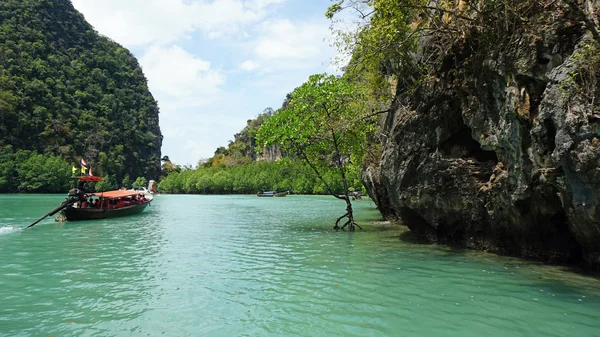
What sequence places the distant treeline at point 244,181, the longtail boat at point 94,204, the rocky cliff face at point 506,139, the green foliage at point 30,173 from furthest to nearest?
the distant treeline at point 244,181 < the green foliage at point 30,173 < the longtail boat at point 94,204 < the rocky cliff face at point 506,139

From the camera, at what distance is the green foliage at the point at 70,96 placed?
309 feet

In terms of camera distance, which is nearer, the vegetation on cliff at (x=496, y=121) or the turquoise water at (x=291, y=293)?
the turquoise water at (x=291, y=293)

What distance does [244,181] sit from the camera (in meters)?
108

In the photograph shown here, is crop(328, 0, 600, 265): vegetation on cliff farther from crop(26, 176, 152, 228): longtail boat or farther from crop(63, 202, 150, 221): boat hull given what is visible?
crop(63, 202, 150, 221): boat hull

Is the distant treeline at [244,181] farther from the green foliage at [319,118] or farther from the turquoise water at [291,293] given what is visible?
the turquoise water at [291,293]

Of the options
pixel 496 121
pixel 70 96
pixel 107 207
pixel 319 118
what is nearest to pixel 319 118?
pixel 319 118

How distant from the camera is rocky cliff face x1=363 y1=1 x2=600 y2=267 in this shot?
26.6ft

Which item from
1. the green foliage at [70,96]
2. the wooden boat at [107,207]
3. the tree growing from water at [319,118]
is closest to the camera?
the tree growing from water at [319,118]

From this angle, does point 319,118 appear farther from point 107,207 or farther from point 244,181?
point 244,181

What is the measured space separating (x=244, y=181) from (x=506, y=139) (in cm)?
9995

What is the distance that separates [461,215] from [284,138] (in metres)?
8.96

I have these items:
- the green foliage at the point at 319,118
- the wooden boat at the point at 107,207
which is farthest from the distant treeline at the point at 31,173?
the green foliage at the point at 319,118

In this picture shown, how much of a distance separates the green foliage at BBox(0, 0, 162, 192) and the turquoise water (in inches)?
3408

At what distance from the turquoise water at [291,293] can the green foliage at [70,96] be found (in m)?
86.6
